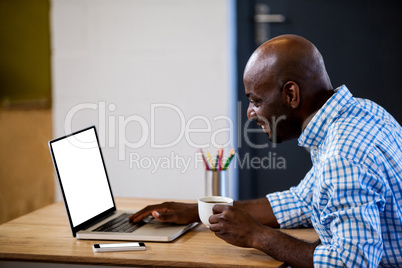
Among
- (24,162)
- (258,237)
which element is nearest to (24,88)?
(24,162)

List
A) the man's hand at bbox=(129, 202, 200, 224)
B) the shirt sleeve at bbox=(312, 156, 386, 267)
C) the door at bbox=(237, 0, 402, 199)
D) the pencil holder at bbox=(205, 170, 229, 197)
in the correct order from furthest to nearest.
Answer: the door at bbox=(237, 0, 402, 199) < the pencil holder at bbox=(205, 170, 229, 197) < the man's hand at bbox=(129, 202, 200, 224) < the shirt sleeve at bbox=(312, 156, 386, 267)

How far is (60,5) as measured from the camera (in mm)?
2902

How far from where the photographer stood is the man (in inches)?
46.7

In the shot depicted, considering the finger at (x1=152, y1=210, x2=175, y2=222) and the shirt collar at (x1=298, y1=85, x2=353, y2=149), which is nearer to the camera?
the shirt collar at (x1=298, y1=85, x2=353, y2=149)

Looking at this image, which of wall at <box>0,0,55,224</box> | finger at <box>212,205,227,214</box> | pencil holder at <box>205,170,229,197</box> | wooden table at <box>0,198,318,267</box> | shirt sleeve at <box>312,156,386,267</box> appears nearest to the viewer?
shirt sleeve at <box>312,156,386,267</box>

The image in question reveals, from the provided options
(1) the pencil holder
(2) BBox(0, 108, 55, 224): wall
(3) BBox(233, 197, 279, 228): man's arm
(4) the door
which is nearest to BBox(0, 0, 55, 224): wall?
(2) BBox(0, 108, 55, 224): wall

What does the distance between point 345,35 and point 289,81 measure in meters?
1.52

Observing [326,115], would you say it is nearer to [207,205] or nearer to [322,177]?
[322,177]

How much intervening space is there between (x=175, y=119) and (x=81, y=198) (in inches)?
52.5

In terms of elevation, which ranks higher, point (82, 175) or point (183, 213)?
point (82, 175)

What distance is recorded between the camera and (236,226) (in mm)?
1345

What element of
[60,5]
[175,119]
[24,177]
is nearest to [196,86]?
[175,119]

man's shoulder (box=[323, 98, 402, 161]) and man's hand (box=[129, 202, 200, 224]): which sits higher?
man's shoulder (box=[323, 98, 402, 161])

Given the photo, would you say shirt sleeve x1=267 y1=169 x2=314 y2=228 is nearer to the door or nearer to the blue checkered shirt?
the blue checkered shirt
